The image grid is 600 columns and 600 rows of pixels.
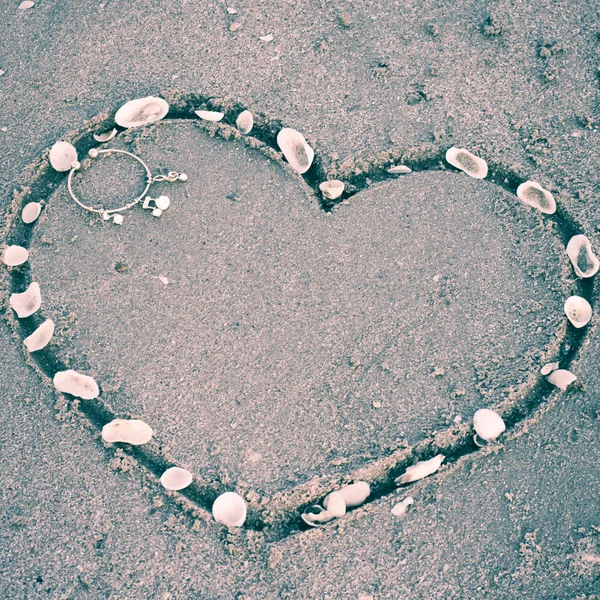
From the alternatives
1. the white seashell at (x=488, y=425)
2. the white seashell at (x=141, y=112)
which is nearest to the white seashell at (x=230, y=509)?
the white seashell at (x=488, y=425)

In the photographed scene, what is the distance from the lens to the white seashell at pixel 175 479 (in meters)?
1.99

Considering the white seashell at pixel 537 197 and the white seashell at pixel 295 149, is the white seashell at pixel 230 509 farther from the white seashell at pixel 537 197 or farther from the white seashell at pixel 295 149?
the white seashell at pixel 537 197

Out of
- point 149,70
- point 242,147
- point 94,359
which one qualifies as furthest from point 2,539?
point 149,70

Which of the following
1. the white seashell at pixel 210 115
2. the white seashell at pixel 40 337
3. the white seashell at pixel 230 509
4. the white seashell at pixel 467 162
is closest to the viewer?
the white seashell at pixel 230 509

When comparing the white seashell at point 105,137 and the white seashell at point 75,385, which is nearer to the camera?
the white seashell at point 75,385

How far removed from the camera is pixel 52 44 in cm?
288

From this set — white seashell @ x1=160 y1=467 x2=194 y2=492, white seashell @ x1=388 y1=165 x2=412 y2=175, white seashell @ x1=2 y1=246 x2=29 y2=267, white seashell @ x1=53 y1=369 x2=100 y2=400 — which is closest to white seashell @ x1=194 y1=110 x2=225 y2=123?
white seashell @ x1=388 y1=165 x2=412 y2=175

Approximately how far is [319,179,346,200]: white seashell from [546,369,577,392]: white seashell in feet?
3.01

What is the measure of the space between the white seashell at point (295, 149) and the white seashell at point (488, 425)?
1.03 meters

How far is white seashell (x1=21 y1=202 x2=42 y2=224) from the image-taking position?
7.97 ft

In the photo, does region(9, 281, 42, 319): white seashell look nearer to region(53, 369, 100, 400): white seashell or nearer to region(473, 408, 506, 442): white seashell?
region(53, 369, 100, 400): white seashell

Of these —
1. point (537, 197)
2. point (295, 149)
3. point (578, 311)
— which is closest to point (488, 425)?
point (578, 311)

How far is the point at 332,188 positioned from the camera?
2.44 meters

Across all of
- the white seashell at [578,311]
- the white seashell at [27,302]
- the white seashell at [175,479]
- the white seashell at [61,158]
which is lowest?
the white seashell at [175,479]
